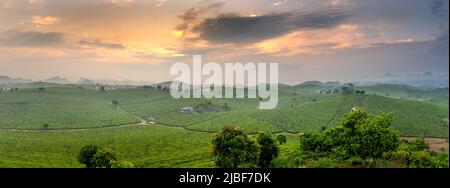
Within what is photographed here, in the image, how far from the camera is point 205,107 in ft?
626

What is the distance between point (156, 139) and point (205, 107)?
87002 millimetres

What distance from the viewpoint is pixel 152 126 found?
138 m

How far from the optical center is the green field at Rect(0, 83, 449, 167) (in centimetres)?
8019

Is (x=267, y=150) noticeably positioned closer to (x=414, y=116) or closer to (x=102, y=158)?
(x=102, y=158)

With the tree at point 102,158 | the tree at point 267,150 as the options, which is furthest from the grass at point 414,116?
the tree at point 102,158

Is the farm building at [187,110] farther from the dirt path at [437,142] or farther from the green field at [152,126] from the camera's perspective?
the dirt path at [437,142]

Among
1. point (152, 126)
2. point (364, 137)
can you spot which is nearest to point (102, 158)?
point (364, 137)

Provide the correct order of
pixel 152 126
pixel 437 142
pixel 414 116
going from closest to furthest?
1. pixel 437 142
2. pixel 414 116
3. pixel 152 126

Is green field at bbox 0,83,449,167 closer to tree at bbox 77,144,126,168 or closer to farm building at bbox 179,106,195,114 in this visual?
farm building at bbox 179,106,195,114

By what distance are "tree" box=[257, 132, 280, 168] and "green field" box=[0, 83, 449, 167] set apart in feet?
5.19

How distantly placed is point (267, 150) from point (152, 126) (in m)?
91.7

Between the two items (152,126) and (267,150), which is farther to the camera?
(152,126)
